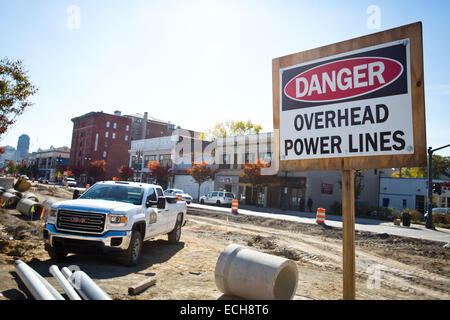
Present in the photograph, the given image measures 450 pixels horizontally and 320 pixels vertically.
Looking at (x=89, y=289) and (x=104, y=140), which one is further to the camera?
(x=104, y=140)

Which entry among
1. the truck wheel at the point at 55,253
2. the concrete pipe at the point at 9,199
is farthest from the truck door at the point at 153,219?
the concrete pipe at the point at 9,199

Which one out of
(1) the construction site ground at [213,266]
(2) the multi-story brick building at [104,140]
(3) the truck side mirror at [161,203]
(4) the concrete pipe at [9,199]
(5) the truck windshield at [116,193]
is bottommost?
(1) the construction site ground at [213,266]

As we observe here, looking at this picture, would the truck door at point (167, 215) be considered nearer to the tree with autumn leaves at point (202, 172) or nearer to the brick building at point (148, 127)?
the tree with autumn leaves at point (202, 172)

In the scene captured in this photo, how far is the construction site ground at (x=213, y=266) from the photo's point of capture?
4.98 metres

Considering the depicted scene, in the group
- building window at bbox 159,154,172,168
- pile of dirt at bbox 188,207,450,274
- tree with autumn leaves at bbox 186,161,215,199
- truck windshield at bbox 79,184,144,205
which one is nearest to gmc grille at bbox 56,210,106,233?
truck windshield at bbox 79,184,144,205

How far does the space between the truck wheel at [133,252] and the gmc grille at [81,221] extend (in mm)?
695

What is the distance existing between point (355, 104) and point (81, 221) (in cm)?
563

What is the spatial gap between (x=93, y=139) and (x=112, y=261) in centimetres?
7883

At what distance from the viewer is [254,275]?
13.2 ft

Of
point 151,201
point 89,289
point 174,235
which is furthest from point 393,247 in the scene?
point 89,289

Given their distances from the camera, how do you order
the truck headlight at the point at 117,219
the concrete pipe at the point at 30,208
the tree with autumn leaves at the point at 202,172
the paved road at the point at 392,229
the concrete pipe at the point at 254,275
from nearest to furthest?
the concrete pipe at the point at 254,275
the truck headlight at the point at 117,219
the concrete pipe at the point at 30,208
the paved road at the point at 392,229
the tree with autumn leaves at the point at 202,172

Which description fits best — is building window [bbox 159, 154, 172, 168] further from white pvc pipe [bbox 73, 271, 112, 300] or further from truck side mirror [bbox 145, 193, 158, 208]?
white pvc pipe [bbox 73, 271, 112, 300]

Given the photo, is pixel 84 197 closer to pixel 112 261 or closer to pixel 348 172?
pixel 112 261

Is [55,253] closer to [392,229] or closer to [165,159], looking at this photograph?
[392,229]
